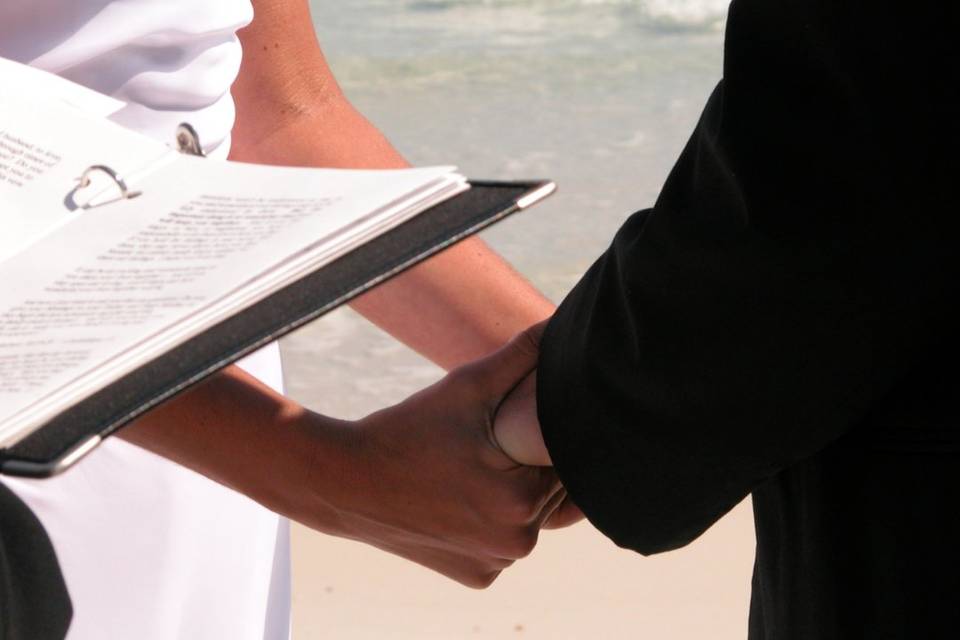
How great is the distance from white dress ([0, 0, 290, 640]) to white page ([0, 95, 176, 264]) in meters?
0.14

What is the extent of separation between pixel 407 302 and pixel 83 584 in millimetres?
417

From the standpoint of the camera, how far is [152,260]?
82 centimetres

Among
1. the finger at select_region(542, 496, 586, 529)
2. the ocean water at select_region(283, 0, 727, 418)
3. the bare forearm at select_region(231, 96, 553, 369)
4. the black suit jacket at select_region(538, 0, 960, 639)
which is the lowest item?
the ocean water at select_region(283, 0, 727, 418)

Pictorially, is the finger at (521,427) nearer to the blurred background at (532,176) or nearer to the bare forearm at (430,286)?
the bare forearm at (430,286)

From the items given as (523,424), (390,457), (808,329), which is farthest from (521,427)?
(808,329)

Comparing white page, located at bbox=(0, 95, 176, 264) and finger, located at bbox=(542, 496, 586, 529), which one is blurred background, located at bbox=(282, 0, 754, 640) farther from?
white page, located at bbox=(0, 95, 176, 264)

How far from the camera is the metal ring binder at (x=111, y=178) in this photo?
923mm

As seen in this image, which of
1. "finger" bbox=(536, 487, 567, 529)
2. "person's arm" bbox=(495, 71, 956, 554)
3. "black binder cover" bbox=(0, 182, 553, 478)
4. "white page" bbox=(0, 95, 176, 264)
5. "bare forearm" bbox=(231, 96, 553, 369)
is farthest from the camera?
"bare forearm" bbox=(231, 96, 553, 369)

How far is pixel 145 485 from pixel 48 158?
0.32 meters

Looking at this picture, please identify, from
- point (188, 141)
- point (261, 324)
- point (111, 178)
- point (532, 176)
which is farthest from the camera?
point (532, 176)

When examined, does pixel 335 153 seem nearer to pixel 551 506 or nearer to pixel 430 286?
pixel 430 286

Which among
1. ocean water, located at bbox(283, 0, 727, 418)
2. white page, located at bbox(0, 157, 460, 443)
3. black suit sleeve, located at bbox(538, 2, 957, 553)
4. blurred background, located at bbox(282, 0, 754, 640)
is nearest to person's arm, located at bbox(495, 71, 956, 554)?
black suit sleeve, located at bbox(538, 2, 957, 553)

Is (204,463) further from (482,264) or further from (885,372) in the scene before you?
(885,372)

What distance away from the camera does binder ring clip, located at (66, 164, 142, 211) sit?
92 centimetres
